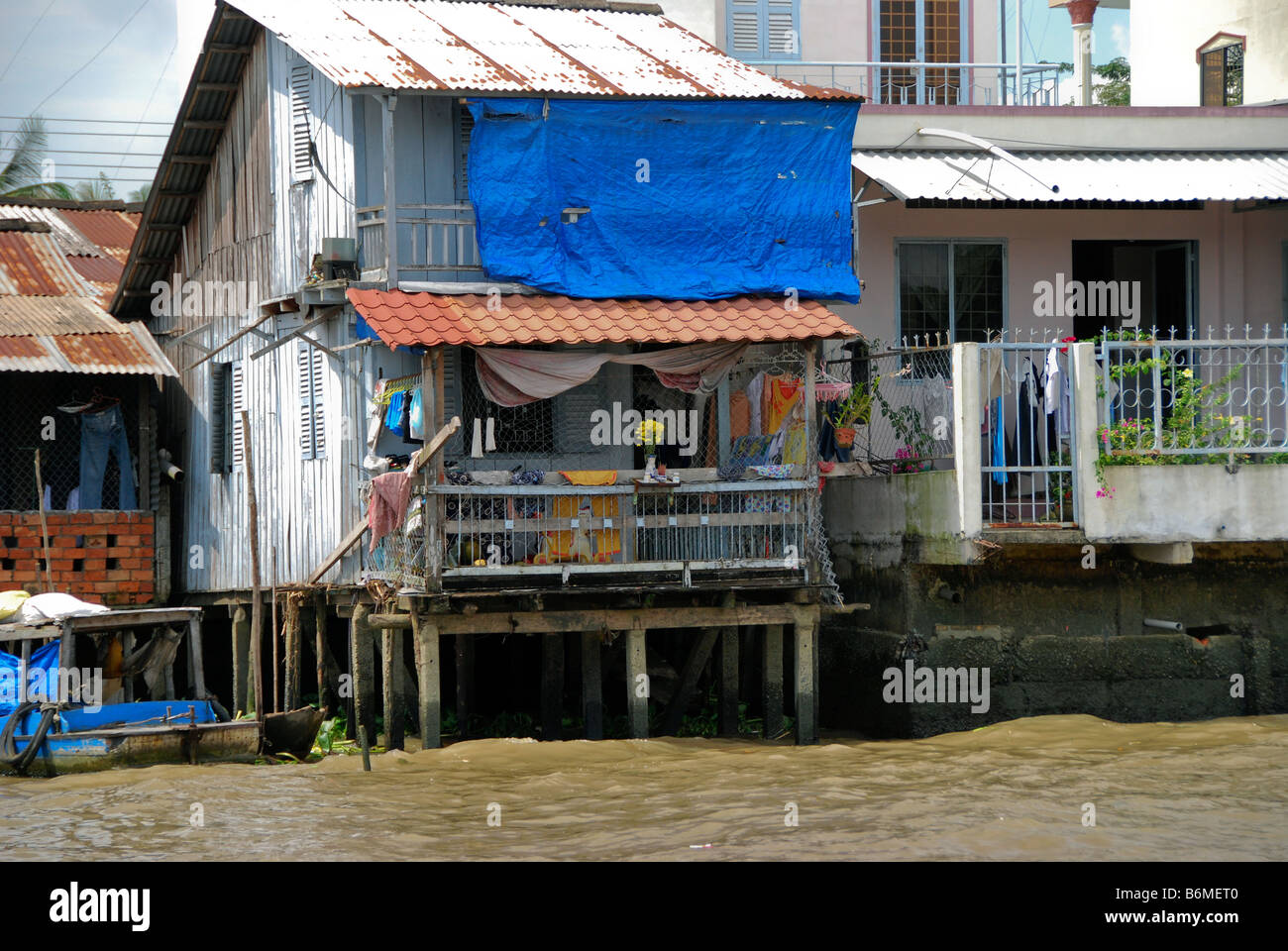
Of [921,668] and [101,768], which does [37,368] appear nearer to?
[101,768]

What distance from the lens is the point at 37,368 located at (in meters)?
19.5

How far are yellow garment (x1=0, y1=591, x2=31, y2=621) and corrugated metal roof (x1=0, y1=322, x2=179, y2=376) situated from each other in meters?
3.33

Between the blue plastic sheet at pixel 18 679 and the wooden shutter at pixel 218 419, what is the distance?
4.23 metres

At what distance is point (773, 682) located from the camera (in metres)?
17.2

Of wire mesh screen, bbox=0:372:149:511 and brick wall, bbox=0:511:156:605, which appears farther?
wire mesh screen, bbox=0:372:149:511

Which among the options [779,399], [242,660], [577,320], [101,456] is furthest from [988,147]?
[101,456]

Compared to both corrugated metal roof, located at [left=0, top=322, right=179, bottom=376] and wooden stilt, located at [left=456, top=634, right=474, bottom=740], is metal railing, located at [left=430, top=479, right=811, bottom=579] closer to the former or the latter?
wooden stilt, located at [left=456, top=634, right=474, bottom=740]

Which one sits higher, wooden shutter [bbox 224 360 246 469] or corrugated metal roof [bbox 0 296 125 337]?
corrugated metal roof [bbox 0 296 125 337]

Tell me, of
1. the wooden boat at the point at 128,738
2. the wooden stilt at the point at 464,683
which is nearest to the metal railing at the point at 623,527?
the wooden stilt at the point at 464,683

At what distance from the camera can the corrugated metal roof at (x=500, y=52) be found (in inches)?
651

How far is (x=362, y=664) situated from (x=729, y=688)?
379 cm

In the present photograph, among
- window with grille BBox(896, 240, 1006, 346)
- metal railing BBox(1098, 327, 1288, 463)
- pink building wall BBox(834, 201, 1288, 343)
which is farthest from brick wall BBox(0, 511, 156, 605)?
metal railing BBox(1098, 327, 1288, 463)

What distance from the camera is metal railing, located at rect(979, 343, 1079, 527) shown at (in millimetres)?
16125

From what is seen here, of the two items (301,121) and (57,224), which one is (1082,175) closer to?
(301,121)
